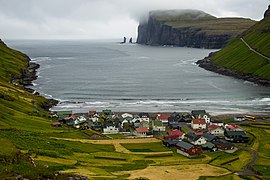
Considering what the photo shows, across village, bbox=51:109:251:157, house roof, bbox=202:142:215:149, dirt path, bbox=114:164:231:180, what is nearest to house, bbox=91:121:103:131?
village, bbox=51:109:251:157

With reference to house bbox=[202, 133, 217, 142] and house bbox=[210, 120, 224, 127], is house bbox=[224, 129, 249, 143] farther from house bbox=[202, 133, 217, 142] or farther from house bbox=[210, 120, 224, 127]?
house bbox=[210, 120, 224, 127]

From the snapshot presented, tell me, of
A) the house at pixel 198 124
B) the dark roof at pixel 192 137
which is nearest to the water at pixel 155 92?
the house at pixel 198 124

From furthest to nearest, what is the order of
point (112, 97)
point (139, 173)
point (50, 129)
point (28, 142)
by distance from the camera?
point (112, 97) → point (50, 129) → point (28, 142) → point (139, 173)

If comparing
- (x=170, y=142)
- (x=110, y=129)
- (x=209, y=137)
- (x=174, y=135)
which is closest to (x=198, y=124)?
(x=174, y=135)

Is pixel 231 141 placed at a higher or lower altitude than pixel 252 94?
lower

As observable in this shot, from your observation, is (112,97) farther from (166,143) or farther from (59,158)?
(59,158)

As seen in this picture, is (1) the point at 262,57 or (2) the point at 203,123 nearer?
(2) the point at 203,123

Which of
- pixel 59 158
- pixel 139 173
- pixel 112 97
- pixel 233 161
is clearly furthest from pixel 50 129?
pixel 112 97
